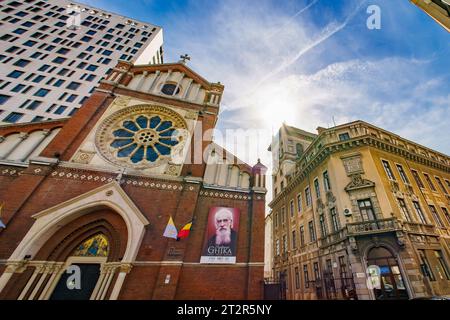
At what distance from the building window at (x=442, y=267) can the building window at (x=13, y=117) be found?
4520cm

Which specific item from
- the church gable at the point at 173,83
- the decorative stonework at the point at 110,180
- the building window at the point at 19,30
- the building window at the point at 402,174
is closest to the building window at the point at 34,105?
the building window at the point at 19,30

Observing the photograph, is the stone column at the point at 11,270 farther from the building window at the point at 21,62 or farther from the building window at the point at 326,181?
the building window at the point at 21,62

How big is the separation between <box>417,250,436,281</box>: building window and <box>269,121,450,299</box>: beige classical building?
0.26ft

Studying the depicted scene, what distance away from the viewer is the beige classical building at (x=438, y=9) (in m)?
9.23

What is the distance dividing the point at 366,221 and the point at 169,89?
63.3 ft

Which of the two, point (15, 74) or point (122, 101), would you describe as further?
point (15, 74)

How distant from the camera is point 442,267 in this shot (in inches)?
580

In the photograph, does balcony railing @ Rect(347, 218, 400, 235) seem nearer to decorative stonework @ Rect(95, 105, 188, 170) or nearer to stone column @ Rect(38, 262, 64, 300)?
decorative stonework @ Rect(95, 105, 188, 170)

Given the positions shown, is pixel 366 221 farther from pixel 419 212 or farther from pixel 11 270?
pixel 11 270

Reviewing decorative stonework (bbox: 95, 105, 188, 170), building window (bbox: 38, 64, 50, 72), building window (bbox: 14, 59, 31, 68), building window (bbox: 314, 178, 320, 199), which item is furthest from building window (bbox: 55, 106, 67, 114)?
building window (bbox: 314, 178, 320, 199)

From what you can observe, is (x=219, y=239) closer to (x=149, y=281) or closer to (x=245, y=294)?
(x=245, y=294)

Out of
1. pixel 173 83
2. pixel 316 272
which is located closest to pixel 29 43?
pixel 173 83

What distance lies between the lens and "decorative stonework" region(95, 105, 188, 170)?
12.2 metres

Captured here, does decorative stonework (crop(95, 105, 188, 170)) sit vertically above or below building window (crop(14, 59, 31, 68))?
below
